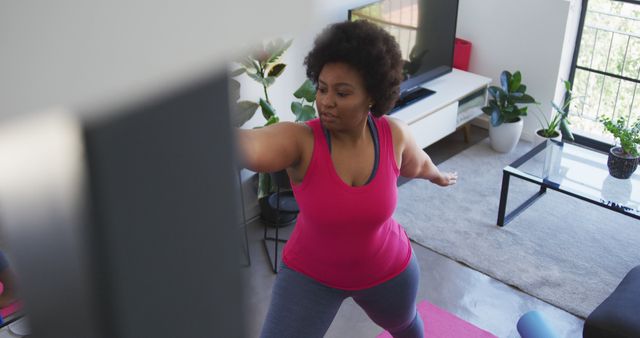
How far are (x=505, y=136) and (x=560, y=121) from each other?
0.36 m

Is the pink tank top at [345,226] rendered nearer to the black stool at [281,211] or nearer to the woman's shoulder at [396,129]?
the woman's shoulder at [396,129]

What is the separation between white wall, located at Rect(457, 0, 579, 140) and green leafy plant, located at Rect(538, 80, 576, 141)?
7cm

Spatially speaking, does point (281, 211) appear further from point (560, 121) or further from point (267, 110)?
point (560, 121)

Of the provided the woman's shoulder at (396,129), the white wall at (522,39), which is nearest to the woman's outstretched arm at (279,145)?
the woman's shoulder at (396,129)

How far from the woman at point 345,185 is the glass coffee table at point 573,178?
1.74 meters

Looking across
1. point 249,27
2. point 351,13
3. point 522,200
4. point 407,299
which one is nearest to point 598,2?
point 522,200

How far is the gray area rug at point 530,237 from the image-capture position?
329cm

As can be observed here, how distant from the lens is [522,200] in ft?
13.0

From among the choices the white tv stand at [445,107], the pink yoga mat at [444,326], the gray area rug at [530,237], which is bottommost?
the pink yoga mat at [444,326]

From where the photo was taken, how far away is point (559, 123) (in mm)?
4539

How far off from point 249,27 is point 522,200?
3.92 metres

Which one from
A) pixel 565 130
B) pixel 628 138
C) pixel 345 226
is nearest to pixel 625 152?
pixel 628 138

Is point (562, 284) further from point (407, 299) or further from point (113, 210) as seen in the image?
point (113, 210)

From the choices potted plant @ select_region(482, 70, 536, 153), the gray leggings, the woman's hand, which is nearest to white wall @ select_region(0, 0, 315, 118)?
the gray leggings
